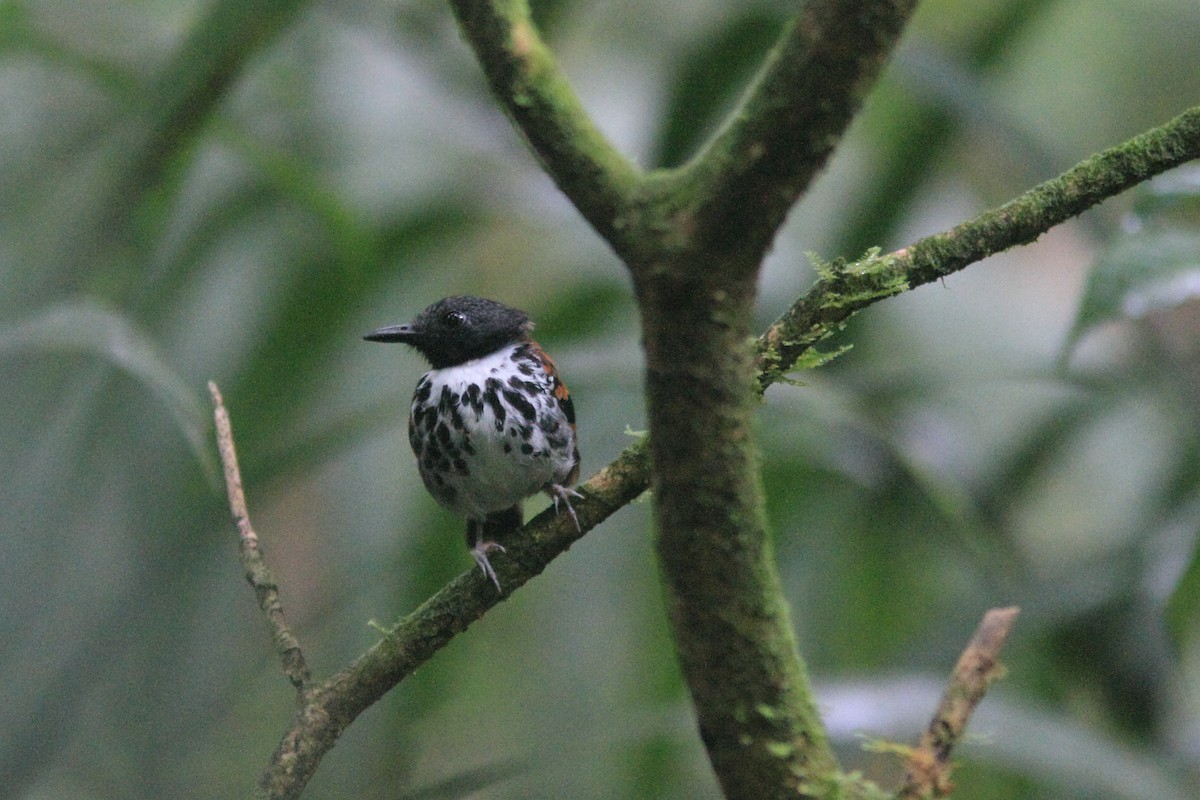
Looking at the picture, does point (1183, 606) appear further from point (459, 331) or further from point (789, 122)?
point (789, 122)

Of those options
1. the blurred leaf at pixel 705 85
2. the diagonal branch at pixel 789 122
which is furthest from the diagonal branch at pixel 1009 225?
the blurred leaf at pixel 705 85

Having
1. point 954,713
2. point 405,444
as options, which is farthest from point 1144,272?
point 405,444

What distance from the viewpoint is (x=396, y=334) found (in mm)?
3135

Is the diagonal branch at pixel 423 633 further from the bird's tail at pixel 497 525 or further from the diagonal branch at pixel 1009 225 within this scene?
the bird's tail at pixel 497 525

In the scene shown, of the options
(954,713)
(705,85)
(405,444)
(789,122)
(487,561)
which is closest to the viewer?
(789,122)

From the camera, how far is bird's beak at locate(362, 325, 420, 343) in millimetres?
3102

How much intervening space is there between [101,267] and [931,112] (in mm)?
2688

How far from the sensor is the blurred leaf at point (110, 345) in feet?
7.43

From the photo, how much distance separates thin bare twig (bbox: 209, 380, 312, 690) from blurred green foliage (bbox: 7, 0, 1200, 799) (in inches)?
24.5

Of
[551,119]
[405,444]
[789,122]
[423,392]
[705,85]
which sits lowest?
[789,122]

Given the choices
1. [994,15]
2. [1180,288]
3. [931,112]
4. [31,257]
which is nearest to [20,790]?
[31,257]

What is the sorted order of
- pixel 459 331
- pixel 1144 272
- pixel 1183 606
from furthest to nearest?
pixel 1183 606 < pixel 459 331 < pixel 1144 272

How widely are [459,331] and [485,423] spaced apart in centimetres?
40

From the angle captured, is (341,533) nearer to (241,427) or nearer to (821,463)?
(241,427)
